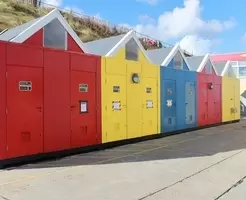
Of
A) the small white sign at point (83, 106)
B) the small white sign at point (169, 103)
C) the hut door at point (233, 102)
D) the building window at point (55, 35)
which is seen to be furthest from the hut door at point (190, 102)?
the building window at point (55, 35)

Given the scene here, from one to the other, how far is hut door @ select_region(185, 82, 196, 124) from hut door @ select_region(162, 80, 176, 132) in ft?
3.99

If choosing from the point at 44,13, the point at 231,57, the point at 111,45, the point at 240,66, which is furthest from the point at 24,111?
the point at 44,13

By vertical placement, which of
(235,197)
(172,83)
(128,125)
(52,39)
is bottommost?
(235,197)

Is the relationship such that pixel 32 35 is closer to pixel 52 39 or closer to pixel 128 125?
pixel 52 39

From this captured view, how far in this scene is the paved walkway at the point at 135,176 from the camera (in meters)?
5.73

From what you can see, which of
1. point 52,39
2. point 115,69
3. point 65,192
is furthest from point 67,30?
point 65,192

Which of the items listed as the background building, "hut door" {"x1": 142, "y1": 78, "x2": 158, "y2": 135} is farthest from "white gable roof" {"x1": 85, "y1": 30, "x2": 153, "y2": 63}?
the background building

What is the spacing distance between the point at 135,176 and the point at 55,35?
15.8ft

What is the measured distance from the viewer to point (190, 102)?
15984 millimetres

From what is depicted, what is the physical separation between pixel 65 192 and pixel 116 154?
388 cm

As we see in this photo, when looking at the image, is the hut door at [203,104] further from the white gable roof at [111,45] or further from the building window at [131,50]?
the building window at [131,50]

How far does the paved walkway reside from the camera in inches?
226

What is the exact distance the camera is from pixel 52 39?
9531 millimetres

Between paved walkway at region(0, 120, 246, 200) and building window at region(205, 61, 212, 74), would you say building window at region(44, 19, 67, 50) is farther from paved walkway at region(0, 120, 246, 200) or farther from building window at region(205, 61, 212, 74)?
building window at region(205, 61, 212, 74)
